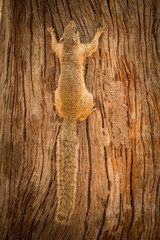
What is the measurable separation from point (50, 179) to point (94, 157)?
77cm

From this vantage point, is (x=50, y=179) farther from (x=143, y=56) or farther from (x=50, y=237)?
(x=143, y=56)

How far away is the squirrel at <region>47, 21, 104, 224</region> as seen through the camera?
325cm

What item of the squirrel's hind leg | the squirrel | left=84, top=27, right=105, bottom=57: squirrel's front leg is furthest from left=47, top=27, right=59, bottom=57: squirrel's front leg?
the squirrel's hind leg

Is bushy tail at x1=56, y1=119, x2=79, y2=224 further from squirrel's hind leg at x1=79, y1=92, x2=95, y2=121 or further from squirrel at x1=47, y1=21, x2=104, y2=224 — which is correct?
squirrel's hind leg at x1=79, y1=92, x2=95, y2=121

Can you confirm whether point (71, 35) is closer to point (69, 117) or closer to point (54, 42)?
point (54, 42)

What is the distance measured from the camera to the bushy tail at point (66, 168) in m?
3.18

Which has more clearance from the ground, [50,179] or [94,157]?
[94,157]

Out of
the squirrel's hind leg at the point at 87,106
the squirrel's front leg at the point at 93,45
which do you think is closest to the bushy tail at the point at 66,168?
the squirrel's hind leg at the point at 87,106

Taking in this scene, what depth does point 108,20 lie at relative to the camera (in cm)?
365

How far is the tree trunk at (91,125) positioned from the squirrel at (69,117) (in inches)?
6.9

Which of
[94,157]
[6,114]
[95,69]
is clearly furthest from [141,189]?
[6,114]

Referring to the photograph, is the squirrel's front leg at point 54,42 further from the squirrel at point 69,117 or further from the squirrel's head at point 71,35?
the squirrel at point 69,117

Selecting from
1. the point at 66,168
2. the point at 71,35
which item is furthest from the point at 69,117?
the point at 71,35

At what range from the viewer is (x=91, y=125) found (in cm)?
357
